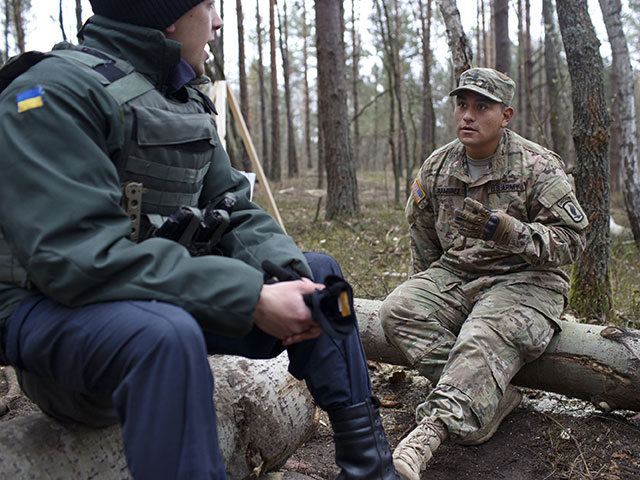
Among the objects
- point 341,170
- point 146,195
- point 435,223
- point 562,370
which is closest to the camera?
point 146,195

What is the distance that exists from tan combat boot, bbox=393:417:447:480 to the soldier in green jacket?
11.7 inches

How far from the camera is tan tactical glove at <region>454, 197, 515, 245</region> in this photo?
2910 mm

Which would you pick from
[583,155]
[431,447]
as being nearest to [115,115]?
[431,447]

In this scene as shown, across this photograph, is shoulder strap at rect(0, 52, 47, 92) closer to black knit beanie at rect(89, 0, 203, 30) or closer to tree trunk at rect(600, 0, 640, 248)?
black knit beanie at rect(89, 0, 203, 30)

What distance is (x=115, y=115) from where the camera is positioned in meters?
1.72

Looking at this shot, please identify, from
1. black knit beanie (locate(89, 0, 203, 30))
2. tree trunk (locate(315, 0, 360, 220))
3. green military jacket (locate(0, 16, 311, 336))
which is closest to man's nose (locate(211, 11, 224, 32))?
black knit beanie (locate(89, 0, 203, 30))

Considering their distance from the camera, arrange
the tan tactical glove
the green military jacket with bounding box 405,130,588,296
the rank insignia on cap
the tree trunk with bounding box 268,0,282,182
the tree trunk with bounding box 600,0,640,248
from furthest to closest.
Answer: the tree trunk with bounding box 268,0,282,182 < the tree trunk with bounding box 600,0,640,248 < the rank insignia on cap < the green military jacket with bounding box 405,130,588,296 < the tan tactical glove

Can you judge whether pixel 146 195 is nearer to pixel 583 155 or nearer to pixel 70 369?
pixel 70 369

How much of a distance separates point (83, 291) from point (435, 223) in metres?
2.49

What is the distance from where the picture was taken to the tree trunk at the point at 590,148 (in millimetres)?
4312

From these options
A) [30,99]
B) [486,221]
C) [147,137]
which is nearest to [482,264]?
[486,221]

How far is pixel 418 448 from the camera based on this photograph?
2.40m

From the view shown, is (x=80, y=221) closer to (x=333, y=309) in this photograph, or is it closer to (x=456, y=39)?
(x=333, y=309)

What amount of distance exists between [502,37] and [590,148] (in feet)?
31.2
